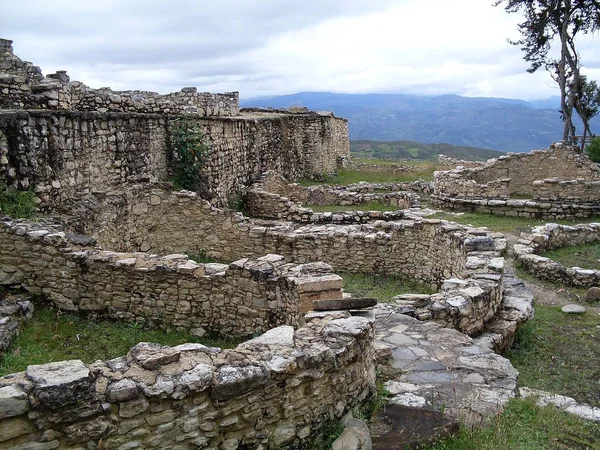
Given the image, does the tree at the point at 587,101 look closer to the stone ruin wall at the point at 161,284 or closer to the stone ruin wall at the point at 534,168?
the stone ruin wall at the point at 534,168

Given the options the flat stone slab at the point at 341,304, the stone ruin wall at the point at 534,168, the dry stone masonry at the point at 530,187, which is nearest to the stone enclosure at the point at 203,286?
the flat stone slab at the point at 341,304

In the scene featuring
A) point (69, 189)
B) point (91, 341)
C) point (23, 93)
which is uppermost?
point (23, 93)

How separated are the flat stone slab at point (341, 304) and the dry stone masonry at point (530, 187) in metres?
14.6

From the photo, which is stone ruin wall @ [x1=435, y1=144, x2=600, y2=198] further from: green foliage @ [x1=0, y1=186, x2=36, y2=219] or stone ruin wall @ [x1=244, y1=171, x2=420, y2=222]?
green foliage @ [x1=0, y1=186, x2=36, y2=219]

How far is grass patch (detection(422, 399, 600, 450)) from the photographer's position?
470cm

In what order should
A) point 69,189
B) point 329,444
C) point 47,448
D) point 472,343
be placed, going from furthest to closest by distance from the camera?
point 69,189 → point 472,343 → point 329,444 → point 47,448

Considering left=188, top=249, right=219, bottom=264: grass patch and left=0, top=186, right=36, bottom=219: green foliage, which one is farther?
left=188, top=249, right=219, bottom=264: grass patch

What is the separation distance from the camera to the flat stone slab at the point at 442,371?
540cm

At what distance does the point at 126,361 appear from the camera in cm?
426

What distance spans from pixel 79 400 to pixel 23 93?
9.97 m

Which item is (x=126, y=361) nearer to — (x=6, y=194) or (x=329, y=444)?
(x=329, y=444)

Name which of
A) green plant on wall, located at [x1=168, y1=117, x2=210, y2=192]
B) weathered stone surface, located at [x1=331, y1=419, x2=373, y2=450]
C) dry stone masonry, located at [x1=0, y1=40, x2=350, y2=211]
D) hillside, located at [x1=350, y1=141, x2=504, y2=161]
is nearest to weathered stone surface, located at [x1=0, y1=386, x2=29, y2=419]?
weathered stone surface, located at [x1=331, y1=419, x2=373, y2=450]

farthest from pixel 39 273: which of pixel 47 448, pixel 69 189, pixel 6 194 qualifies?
pixel 47 448

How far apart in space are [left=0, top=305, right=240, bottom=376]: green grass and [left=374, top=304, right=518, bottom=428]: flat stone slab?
8.44 ft
